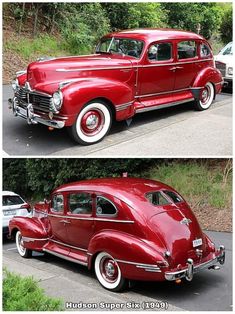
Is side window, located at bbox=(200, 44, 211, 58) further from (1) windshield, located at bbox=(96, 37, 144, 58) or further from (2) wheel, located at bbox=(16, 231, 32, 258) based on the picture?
(2) wheel, located at bbox=(16, 231, 32, 258)

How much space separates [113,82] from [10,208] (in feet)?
15.4

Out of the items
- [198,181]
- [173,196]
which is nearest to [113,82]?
[173,196]

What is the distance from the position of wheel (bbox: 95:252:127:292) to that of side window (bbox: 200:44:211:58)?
567 centimetres

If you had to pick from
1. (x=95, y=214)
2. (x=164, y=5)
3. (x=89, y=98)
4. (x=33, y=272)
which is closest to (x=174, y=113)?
(x=89, y=98)

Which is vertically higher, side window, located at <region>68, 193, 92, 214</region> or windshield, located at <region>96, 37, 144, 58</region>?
windshield, located at <region>96, 37, 144, 58</region>

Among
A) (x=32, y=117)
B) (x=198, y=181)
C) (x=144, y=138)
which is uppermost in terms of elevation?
(x=32, y=117)

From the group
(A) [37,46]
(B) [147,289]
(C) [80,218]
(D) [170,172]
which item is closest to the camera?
(B) [147,289]

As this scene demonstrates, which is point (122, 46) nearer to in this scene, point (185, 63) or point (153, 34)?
point (153, 34)

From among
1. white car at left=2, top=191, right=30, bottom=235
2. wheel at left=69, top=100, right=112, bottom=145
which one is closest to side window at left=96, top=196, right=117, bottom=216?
wheel at left=69, top=100, right=112, bottom=145

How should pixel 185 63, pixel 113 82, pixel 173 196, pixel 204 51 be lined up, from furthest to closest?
1. pixel 204 51
2. pixel 185 63
3. pixel 113 82
4. pixel 173 196

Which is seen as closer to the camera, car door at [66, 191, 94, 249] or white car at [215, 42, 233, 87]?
car door at [66, 191, 94, 249]

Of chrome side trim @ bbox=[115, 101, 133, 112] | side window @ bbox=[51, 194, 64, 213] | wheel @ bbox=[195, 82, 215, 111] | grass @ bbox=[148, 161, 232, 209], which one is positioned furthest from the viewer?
grass @ bbox=[148, 161, 232, 209]

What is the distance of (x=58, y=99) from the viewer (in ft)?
22.9

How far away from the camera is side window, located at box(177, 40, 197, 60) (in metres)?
9.26
